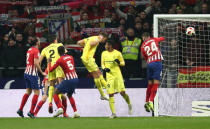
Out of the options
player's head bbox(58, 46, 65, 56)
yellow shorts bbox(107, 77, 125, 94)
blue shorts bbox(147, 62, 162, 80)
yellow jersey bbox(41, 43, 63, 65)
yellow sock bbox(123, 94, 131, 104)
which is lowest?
yellow sock bbox(123, 94, 131, 104)

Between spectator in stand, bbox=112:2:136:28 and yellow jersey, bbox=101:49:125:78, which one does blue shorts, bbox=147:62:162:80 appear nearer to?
yellow jersey, bbox=101:49:125:78

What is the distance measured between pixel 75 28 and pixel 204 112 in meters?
5.07

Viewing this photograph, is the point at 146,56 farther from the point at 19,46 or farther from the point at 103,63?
the point at 19,46

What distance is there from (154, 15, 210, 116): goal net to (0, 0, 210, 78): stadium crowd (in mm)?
1063

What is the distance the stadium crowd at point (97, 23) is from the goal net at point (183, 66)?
3.49 ft

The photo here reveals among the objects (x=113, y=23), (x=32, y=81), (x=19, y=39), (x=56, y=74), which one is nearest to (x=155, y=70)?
(x=56, y=74)

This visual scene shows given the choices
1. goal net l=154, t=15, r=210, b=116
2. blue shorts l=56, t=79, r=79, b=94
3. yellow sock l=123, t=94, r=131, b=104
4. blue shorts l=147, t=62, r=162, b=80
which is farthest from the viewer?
goal net l=154, t=15, r=210, b=116

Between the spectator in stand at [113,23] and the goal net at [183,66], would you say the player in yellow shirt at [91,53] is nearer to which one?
the goal net at [183,66]

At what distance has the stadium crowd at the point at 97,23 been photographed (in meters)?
16.7

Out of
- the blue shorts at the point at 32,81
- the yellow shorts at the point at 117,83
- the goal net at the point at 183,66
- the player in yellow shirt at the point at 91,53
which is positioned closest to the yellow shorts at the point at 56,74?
the blue shorts at the point at 32,81

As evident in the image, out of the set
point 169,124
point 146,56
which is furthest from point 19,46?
point 169,124

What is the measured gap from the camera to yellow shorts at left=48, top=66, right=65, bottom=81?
48.7 ft

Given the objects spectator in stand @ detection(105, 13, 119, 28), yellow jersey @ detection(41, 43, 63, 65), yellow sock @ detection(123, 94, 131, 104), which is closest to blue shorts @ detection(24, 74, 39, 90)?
yellow jersey @ detection(41, 43, 63, 65)

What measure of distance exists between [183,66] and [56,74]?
348 centimetres
